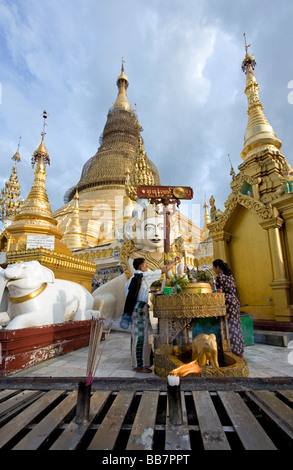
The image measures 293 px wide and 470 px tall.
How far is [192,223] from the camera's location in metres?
26.1

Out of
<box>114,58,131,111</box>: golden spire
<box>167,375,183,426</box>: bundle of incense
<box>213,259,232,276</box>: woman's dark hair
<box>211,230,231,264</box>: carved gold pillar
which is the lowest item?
<box>167,375,183,426</box>: bundle of incense

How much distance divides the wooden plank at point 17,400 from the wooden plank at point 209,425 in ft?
3.66

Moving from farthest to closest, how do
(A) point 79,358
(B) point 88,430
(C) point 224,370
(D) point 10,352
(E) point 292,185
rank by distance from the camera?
(E) point 292,185 < (A) point 79,358 < (D) point 10,352 < (C) point 224,370 < (B) point 88,430

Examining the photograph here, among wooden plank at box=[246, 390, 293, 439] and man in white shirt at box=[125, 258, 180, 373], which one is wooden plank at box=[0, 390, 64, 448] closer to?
wooden plank at box=[246, 390, 293, 439]

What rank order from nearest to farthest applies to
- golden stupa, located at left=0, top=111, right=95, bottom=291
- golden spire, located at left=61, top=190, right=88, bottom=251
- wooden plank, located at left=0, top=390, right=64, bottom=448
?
wooden plank, located at left=0, top=390, right=64, bottom=448, golden stupa, located at left=0, top=111, right=95, bottom=291, golden spire, located at left=61, top=190, right=88, bottom=251

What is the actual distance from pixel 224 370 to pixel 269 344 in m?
2.75

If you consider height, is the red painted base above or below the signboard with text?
below

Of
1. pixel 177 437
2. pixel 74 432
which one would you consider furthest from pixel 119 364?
pixel 177 437

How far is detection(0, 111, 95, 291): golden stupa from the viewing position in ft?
17.2

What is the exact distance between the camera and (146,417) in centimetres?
138

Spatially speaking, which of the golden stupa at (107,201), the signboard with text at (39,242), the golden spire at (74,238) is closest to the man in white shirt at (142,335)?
the signboard with text at (39,242)

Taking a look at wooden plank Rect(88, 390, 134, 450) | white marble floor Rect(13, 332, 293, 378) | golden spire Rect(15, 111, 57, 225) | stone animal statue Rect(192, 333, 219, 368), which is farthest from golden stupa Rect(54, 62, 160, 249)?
wooden plank Rect(88, 390, 134, 450)
